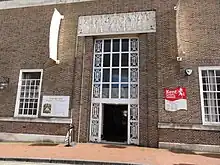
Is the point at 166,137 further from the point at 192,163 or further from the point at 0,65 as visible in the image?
the point at 0,65

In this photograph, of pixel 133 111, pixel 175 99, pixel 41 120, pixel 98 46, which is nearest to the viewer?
pixel 175 99

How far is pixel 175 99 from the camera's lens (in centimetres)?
1034

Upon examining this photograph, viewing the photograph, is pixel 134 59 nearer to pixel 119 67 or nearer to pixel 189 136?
pixel 119 67

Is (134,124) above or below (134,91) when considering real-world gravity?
below

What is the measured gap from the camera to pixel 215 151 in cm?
945

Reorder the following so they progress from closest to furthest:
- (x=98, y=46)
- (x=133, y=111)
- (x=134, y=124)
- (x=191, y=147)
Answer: (x=191, y=147) < (x=134, y=124) < (x=133, y=111) < (x=98, y=46)

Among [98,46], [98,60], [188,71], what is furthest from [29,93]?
[188,71]

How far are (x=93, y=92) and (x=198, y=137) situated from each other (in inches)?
224

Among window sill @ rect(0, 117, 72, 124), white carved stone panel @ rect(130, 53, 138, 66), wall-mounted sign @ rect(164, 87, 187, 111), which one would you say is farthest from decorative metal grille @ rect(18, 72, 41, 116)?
wall-mounted sign @ rect(164, 87, 187, 111)

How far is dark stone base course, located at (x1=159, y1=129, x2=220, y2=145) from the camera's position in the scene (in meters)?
9.67

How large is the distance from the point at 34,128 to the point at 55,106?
1653 millimetres

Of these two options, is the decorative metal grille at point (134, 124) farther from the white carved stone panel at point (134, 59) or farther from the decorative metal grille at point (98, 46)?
the decorative metal grille at point (98, 46)

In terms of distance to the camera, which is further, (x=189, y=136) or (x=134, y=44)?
(x=134, y=44)

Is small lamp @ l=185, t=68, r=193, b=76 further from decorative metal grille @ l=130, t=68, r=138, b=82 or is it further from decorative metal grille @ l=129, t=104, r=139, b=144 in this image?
decorative metal grille @ l=129, t=104, r=139, b=144
